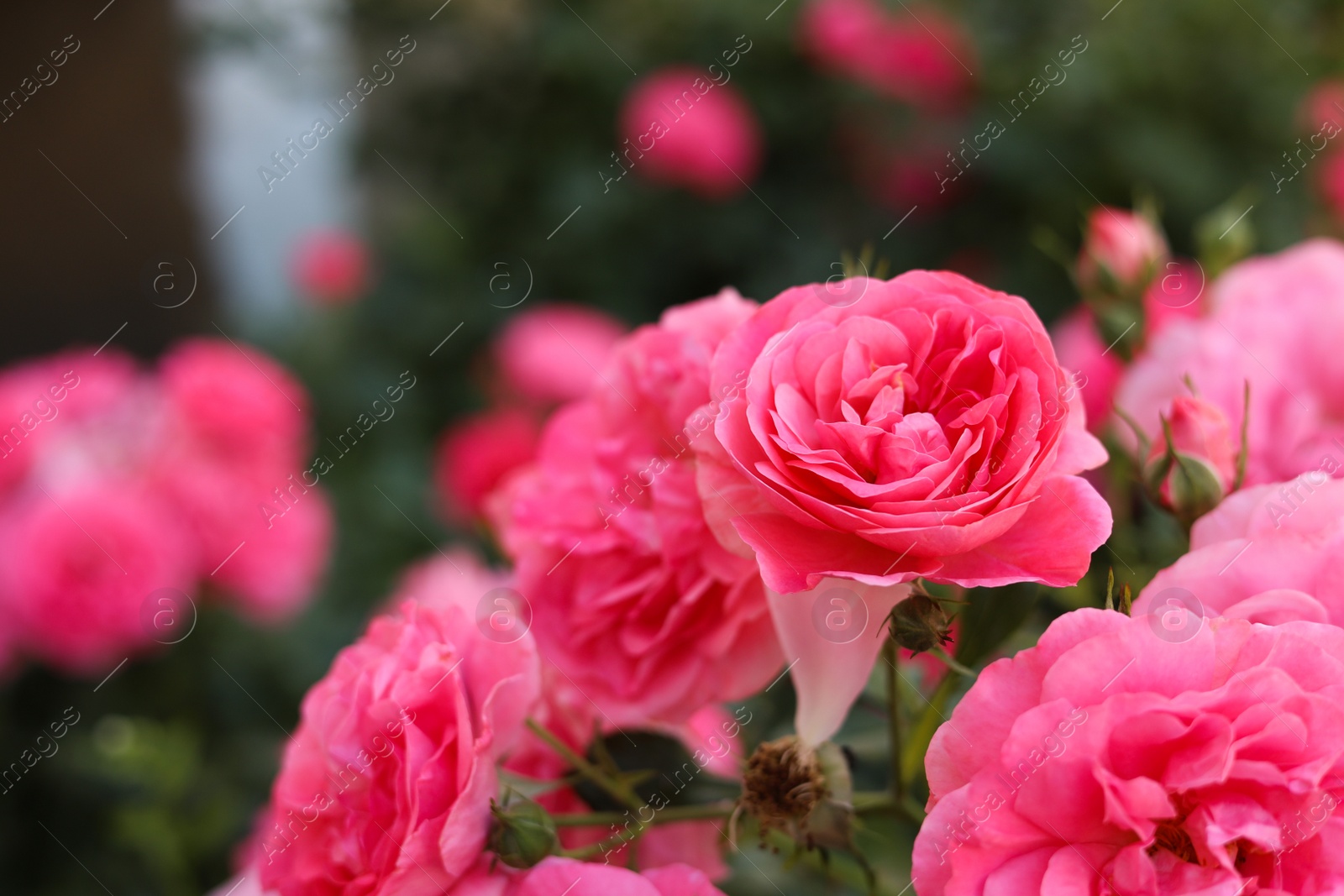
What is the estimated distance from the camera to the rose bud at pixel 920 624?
32 cm

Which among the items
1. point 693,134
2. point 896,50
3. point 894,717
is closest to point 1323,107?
point 896,50

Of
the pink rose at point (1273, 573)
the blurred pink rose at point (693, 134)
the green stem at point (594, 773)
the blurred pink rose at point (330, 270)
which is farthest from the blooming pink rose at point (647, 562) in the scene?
the blurred pink rose at point (330, 270)

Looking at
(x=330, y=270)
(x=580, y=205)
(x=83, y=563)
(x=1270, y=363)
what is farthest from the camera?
→ (x=330, y=270)

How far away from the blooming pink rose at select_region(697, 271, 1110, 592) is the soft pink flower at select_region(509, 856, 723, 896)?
106 mm

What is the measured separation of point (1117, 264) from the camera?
60cm

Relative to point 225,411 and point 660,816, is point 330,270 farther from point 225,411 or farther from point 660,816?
point 660,816

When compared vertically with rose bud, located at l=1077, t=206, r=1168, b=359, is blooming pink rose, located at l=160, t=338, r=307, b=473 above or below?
above

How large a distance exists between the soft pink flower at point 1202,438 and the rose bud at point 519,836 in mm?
265

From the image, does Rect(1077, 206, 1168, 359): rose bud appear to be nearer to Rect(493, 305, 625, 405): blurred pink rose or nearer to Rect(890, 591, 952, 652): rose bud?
Rect(890, 591, 952, 652): rose bud

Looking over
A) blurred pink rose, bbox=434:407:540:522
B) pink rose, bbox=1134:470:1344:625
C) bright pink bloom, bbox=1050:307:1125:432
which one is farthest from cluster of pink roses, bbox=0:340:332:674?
pink rose, bbox=1134:470:1344:625

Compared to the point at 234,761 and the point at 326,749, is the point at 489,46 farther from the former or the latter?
the point at 326,749

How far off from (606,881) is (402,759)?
0.27 feet

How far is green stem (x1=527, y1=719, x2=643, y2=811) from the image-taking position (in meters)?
0.39

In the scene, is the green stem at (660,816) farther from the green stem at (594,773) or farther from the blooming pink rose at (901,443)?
the blooming pink rose at (901,443)
